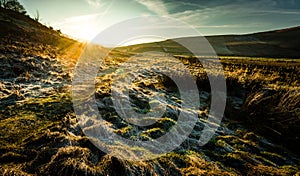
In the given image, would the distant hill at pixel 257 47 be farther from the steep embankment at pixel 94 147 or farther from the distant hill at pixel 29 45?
the steep embankment at pixel 94 147

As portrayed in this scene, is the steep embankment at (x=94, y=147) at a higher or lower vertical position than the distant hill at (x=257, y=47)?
lower

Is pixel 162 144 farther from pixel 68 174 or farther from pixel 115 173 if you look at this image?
pixel 68 174

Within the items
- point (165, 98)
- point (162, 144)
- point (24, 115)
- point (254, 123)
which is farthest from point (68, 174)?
point (254, 123)

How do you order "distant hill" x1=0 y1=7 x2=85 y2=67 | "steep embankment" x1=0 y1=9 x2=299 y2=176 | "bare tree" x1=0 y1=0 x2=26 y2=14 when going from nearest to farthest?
"steep embankment" x1=0 y1=9 x2=299 y2=176
"distant hill" x1=0 y1=7 x2=85 y2=67
"bare tree" x1=0 y1=0 x2=26 y2=14

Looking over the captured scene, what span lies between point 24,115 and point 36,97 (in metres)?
1.72

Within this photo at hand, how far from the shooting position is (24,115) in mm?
5641

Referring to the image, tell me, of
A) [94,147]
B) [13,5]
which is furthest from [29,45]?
[13,5]

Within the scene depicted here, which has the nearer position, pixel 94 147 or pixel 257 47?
pixel 94 147

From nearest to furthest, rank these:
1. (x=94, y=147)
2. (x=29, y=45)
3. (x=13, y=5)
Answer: (x=94, y=147) → (x=29, y=45) → (x=13, y=5)

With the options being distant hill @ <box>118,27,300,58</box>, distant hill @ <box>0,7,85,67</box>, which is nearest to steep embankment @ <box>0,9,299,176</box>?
distant hill @ <box>0,7,85,67</box>

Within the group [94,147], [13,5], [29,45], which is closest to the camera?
[94,147]

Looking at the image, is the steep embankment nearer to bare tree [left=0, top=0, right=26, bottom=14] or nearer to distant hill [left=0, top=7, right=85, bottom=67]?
distant hill [left=0, top=7, right=85, bottom=67]

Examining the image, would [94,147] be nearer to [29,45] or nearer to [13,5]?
[29,45]

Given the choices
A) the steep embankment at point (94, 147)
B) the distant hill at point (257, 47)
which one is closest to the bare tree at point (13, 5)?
the distant hill at point (257, 47)
